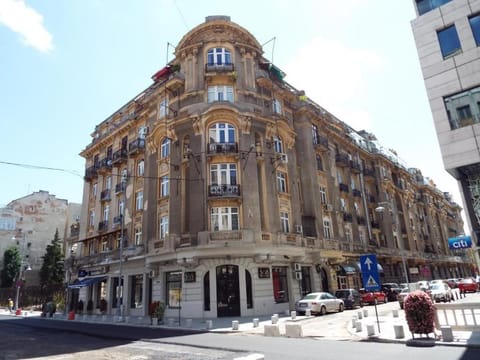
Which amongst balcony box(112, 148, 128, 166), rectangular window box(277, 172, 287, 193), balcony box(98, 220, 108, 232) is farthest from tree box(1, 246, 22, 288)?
rectangular window box(277, 172, 287, 193)

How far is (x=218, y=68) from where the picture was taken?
27891 mm

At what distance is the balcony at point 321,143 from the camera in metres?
34.8

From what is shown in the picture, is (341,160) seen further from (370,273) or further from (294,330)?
(294,330)

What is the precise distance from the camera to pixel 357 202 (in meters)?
40.6

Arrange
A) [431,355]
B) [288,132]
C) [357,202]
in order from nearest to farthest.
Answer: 1. [431,355]
2. [288,132]
3. [357,202]

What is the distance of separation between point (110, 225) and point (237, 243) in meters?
16.9

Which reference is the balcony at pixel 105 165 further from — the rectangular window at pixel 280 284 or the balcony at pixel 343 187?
the balcony at pixel 343 187

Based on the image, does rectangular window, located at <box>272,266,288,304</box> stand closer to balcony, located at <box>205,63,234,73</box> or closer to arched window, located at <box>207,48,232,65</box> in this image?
balcony, located at <box>205,63,234,73</box>

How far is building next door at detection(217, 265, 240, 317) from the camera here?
75.3ft

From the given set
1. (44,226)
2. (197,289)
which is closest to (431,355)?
(197,289)

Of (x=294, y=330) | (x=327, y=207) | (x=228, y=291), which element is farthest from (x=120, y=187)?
(x=294, y=330)

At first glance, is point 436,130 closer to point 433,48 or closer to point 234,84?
point 433,48

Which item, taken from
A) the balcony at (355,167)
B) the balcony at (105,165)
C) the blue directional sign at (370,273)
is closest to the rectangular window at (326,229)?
the balcony at (355,167)

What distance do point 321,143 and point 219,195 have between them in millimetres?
16067
